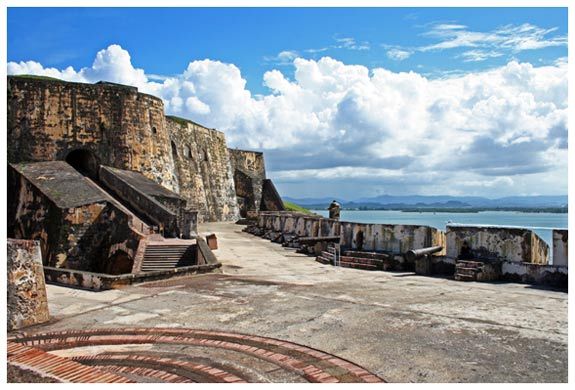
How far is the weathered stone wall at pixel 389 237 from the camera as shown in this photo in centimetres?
1244

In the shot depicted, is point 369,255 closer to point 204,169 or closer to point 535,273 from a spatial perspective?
point 535,273

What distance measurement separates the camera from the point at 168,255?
53.9ft

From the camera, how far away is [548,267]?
9.61 metres

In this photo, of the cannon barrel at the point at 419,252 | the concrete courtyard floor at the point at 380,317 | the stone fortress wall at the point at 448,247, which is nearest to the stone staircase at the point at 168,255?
the stone fortress wall at the point at 448,247

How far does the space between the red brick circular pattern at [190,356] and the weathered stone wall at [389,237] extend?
741 centimetres

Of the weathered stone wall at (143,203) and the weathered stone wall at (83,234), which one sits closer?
the weathered stone wall at (83,234)

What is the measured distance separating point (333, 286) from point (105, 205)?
1193cm

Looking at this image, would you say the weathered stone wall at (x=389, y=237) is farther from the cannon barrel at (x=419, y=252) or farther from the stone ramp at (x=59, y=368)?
the stone ramp at (x=59, y=368)

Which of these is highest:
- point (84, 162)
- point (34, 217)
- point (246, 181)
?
point (246, 181)

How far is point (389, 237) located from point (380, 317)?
6.68 metres

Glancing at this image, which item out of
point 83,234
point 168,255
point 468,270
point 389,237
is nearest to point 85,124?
point 83,234
